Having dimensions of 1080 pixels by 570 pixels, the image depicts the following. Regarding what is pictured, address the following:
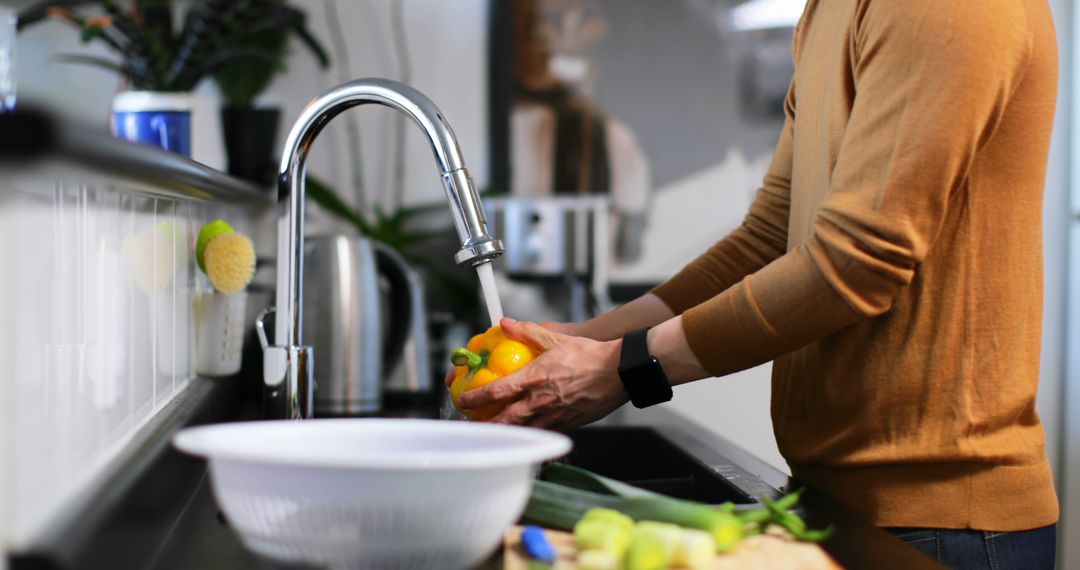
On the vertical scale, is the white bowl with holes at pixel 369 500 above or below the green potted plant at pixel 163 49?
below

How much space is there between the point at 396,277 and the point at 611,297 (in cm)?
110

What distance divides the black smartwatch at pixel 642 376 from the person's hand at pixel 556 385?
0.05 ft

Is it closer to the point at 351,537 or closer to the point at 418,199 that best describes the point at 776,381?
the point at 351,537

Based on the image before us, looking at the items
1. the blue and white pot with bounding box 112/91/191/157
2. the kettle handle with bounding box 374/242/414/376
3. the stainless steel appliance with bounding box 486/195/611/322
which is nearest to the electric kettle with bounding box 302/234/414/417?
the kettle handle with bounding box 374/242/414/376

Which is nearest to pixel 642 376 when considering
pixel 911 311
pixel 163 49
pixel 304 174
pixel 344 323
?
pixel 911 311

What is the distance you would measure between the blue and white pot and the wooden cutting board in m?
0.98

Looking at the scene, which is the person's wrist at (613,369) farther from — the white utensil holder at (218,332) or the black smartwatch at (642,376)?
the white utensil holder at (218,332)

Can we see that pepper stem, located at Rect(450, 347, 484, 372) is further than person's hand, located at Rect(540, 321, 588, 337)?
No

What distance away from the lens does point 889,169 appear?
2.85ft

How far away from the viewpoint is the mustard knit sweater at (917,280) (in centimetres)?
86

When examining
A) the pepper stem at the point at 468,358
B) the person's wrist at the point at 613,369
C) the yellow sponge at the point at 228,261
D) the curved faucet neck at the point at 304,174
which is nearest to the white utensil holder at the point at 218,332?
the yellow sponge at the point at 228,261

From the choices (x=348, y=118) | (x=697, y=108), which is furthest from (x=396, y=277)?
(x=697, y=108)

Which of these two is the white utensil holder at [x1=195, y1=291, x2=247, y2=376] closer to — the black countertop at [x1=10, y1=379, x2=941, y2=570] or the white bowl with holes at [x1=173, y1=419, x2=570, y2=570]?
the black countertop at [x1=10, y1=379, x2=941, y2=570]

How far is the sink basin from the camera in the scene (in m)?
1.01
